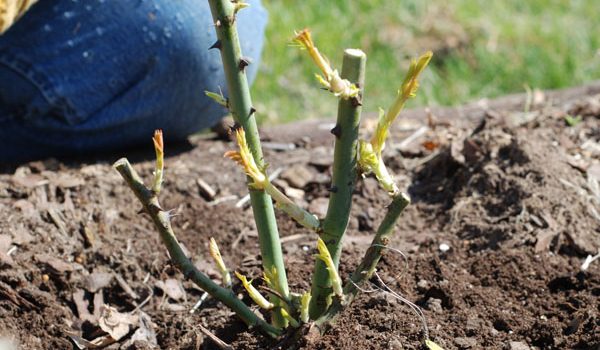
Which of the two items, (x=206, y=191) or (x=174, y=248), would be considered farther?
(x=206, y=191)

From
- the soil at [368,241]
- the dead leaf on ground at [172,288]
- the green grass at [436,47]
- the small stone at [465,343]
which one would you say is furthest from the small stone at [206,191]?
the green grass at [436,47]

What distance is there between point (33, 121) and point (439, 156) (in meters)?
1.36

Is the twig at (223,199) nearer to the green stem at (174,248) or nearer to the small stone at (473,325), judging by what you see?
the green stem at (174,248)

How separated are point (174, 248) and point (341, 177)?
368mm

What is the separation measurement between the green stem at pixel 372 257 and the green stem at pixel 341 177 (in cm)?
3

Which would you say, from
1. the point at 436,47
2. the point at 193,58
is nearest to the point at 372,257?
the point at 193,58

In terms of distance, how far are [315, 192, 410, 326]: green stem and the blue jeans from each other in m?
1.20

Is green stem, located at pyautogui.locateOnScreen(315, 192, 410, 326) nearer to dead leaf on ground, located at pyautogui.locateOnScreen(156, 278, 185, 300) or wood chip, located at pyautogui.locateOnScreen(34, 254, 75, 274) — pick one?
dead leaf on ground, located at pyautogui.locateOnScreen(156, 278, 185, 300)

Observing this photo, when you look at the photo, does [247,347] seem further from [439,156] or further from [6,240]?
[439,156]

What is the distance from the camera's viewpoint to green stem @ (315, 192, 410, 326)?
1707 millimetres

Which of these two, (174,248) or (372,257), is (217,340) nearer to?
(174,248)

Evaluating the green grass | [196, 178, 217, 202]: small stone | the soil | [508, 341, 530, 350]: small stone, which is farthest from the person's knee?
[508, 341, 530, 350]: small stone

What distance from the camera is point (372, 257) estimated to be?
1779 mm

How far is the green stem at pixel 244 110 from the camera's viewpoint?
5.35ft
